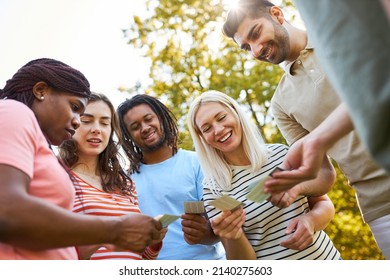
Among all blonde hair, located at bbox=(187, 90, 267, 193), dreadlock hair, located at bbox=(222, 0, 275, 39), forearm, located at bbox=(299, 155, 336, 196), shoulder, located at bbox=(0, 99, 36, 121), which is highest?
shoulder, located at bbox=(0, 99, 36, 121)

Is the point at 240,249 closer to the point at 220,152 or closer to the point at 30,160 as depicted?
the point at 220,152

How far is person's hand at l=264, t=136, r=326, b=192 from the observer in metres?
1.02

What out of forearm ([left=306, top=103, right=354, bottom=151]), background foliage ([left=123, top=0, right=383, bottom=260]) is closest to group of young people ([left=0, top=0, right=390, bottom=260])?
forearm ([left=306, top=103, right=354, bottom=151])

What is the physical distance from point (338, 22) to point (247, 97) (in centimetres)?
416

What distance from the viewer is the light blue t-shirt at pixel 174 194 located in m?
1.99

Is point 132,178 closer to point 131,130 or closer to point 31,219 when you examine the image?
point 131,130

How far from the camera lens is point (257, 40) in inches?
84.4

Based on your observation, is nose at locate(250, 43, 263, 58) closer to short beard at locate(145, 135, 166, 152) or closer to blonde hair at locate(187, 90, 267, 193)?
blonde hair at locate(187, 90, 267, 193)

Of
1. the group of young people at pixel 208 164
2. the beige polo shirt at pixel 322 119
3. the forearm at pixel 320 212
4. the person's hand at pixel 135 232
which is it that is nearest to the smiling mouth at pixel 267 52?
the group of young people at pixel 208 164

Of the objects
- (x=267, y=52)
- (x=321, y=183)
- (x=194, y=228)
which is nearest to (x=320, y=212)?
(x=321, y=183)

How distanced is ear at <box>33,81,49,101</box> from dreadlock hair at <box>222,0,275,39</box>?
1.07m

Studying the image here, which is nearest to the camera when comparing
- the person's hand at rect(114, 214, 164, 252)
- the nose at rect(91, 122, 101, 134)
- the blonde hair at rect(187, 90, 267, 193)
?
the person's hand at rect(114, 214, 164, 252)

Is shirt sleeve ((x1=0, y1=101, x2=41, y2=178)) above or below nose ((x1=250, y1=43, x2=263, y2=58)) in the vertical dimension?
above

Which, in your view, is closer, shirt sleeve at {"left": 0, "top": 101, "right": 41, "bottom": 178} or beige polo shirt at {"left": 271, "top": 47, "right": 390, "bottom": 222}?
shirt sleeve at {"left": 0, "top": 101, "right": 41, "bottom": 178}
